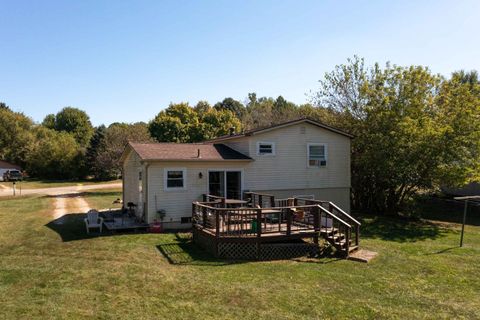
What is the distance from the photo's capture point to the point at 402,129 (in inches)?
757

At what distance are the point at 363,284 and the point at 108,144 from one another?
3166cm

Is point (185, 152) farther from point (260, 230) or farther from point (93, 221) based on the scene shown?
point (260, 230)

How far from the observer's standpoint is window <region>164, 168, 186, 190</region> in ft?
49.3

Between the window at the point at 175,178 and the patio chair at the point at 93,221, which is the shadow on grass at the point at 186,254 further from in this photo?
the patio chair at the point at 93,221

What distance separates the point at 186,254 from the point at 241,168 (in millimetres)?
6278

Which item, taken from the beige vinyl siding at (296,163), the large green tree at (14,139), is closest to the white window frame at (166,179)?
the beige vinyl siding at (296,163)

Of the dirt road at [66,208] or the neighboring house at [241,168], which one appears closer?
the neighboring house at [241,168]

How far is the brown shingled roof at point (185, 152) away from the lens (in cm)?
1503

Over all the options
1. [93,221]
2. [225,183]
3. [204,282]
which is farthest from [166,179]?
[204,282]

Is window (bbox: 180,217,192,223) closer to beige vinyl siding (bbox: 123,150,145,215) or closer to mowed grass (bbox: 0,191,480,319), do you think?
mowed grass (bbox: 0,191,480,319)

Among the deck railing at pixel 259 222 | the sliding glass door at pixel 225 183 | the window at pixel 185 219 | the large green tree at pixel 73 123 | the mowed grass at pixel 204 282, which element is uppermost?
the large green tree at pixel 73 123

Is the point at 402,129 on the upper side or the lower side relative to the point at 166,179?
upper

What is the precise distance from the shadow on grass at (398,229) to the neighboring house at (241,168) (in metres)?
1.93

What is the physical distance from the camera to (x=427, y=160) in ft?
62.5
